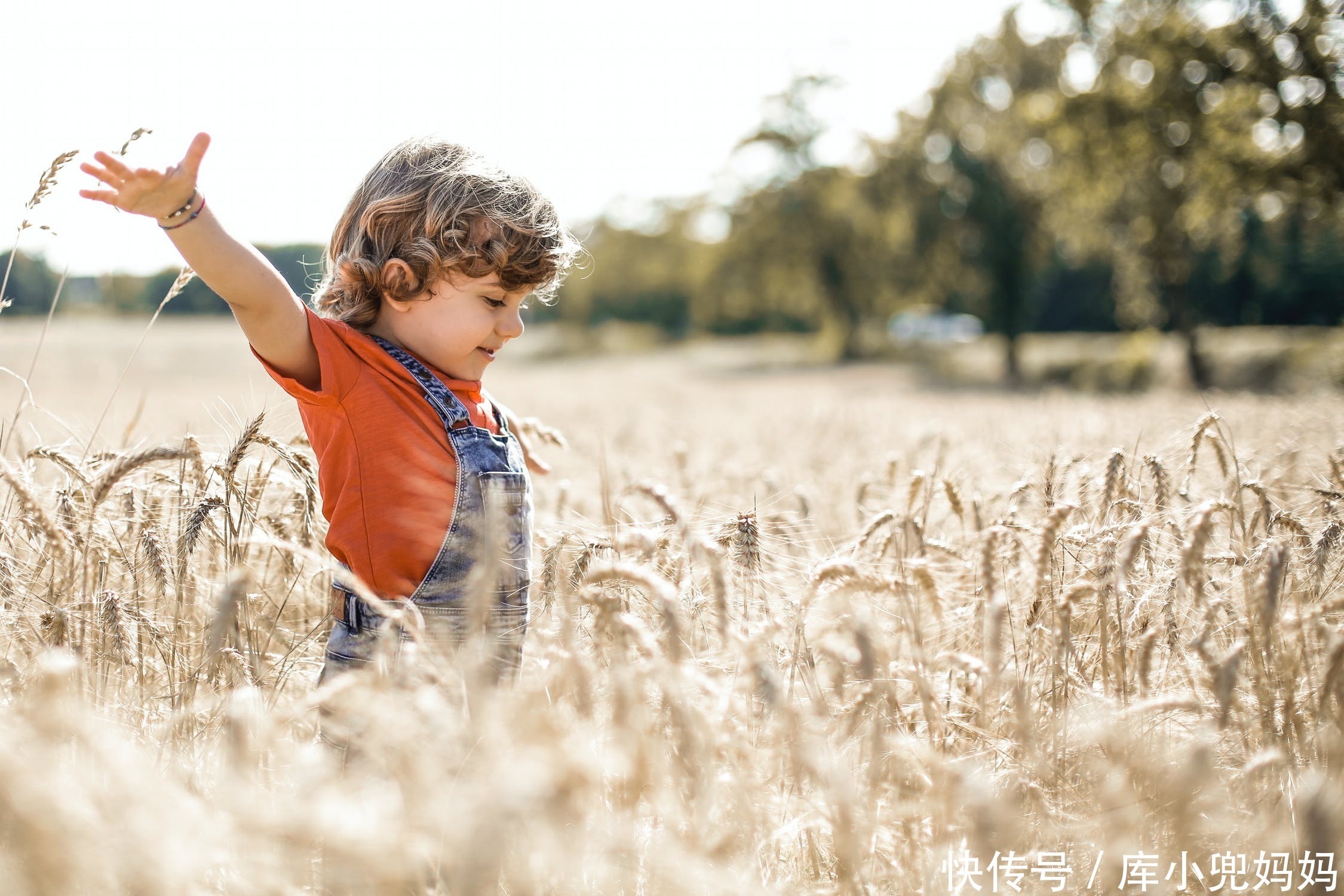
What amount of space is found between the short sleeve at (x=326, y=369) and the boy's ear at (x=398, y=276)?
0.18 metres

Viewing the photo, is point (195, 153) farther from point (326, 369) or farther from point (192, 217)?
point (326, 369)

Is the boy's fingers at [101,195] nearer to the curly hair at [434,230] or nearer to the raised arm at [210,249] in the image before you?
the raised arm at [210,249]

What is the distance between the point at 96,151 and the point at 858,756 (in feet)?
6.29

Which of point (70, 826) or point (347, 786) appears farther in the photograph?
point (347, 786)

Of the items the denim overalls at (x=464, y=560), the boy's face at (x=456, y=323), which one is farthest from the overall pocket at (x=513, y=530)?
the boy's face at (x=456, y=323)

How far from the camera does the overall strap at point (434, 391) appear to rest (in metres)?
1.97

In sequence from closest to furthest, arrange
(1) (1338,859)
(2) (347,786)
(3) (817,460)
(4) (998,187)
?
(2) (347,786) → (1) (1338,859) → (3) (817,460) → (4) (998,187)

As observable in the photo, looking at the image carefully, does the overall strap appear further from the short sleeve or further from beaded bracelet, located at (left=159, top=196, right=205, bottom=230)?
beaded bracelet, located at (left=159, top=196, right=205, bottom=230)

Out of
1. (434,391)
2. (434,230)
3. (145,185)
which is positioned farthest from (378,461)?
(145,185)

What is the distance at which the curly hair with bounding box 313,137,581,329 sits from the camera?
79.0 inches

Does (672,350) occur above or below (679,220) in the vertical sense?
below

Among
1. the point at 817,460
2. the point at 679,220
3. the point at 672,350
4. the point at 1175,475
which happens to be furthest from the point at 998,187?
the point at 679,220

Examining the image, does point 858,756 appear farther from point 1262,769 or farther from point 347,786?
point 347,786

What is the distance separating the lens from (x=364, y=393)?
191 cm
